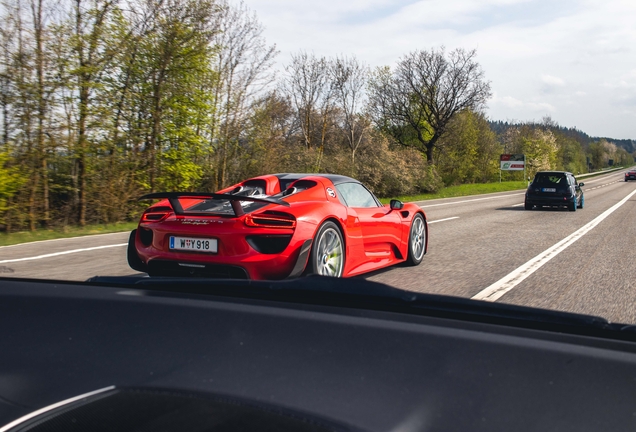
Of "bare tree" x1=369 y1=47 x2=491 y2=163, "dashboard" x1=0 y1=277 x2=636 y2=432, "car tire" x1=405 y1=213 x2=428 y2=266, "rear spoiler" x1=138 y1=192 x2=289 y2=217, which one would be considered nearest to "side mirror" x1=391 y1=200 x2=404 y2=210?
"car tire" x1=405 y1=213 x2=428 y2=266

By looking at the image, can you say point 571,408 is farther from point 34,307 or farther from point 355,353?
point 34,307

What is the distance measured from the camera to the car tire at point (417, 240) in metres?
7.75

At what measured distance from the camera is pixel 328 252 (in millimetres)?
5852

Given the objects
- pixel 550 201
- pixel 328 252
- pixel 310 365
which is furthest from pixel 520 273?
pixel 550 201

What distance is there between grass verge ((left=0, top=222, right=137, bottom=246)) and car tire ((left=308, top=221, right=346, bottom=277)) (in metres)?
7.49

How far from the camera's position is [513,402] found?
121 centimetres

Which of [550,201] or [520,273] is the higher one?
[550,201]

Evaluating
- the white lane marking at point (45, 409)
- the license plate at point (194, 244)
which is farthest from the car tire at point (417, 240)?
the white lane marking at point (45, 409)

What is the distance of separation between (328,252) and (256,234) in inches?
36.6

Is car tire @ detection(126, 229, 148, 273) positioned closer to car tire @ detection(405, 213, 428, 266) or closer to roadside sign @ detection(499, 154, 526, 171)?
car tire @ detection(405, 213, 428, 266)

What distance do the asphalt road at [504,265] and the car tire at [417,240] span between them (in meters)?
0.15

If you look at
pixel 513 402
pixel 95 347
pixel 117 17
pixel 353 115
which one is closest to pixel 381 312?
pixel 513 402

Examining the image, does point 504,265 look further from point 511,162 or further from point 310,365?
point 511,162

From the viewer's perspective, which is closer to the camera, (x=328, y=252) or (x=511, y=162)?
(x=328, y=252)
